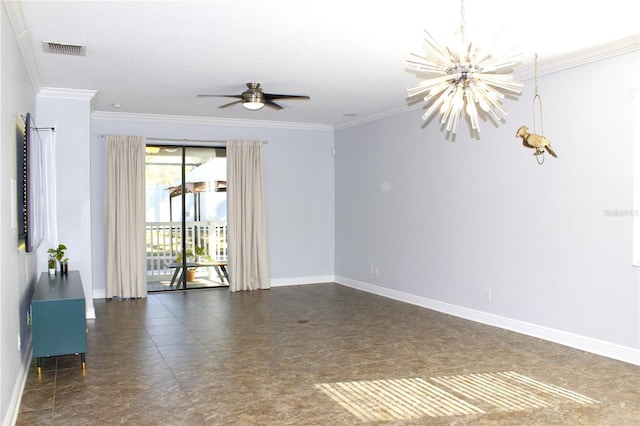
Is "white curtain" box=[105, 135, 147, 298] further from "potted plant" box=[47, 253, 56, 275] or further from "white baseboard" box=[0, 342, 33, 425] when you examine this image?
"white baseboard" box=[0, 342, 33, 425]

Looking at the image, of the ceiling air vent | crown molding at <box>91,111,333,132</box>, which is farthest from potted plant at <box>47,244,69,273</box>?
crown molding at <box>91,111,333,132</box>

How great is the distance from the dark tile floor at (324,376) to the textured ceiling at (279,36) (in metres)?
2.39

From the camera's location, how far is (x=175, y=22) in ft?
13.3

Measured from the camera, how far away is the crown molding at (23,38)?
3.61m

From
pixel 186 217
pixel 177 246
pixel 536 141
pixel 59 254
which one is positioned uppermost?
pixel 536 141

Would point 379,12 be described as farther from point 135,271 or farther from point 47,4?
point 135,271

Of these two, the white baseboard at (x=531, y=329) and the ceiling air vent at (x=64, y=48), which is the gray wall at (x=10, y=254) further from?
the white baseboard at (x=531, y=329)

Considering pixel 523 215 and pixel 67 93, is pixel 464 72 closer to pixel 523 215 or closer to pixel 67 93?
pixel 523 215

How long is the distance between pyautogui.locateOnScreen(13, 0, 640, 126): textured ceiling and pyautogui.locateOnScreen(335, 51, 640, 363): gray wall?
0.59 metres

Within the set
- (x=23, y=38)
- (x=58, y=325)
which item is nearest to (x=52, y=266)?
(x=58, y=325)

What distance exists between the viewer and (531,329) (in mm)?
5539

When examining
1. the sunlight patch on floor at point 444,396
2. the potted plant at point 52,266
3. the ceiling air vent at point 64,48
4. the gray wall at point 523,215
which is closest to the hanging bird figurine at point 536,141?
the gray wall at point 523,215

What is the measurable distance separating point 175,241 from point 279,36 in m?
5.01

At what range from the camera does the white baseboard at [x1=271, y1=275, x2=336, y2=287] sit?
9.04m
